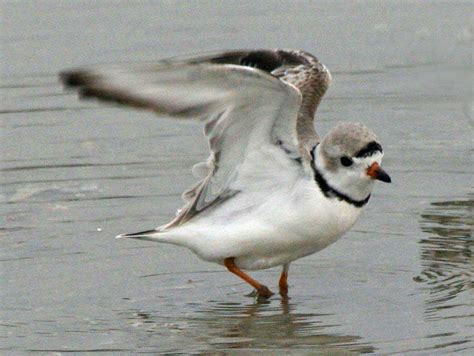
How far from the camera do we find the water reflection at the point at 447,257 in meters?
7.50

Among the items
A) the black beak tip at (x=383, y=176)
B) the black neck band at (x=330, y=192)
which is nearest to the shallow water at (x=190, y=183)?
the black neck band at (x=330, y=192)

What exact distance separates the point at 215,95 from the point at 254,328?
1311 mm

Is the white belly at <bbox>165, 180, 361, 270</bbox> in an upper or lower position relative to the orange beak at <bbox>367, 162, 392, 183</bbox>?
lower

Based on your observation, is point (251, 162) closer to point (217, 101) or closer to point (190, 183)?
point (217, 101)

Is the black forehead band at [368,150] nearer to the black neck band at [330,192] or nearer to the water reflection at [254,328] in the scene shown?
the black neck band at [330,192]

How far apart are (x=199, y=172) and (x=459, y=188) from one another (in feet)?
8.85

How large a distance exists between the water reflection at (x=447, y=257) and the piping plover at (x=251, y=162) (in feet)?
2.27

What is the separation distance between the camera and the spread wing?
721 centimetres

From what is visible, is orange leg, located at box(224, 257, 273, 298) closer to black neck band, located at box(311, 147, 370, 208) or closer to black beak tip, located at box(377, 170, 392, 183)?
black neck band, located at box(311, 147, 370, 208)

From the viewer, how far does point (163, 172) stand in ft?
34.9

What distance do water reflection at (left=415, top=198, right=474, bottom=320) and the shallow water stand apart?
0.06 feet

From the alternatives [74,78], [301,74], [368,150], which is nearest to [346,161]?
[368,150]

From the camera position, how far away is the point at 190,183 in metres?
10.3

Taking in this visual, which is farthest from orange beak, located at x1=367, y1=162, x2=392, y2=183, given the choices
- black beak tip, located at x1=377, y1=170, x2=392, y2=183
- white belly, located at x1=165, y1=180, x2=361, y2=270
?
white belly, located at x1=165, y1=180, x2=361, y2=270
